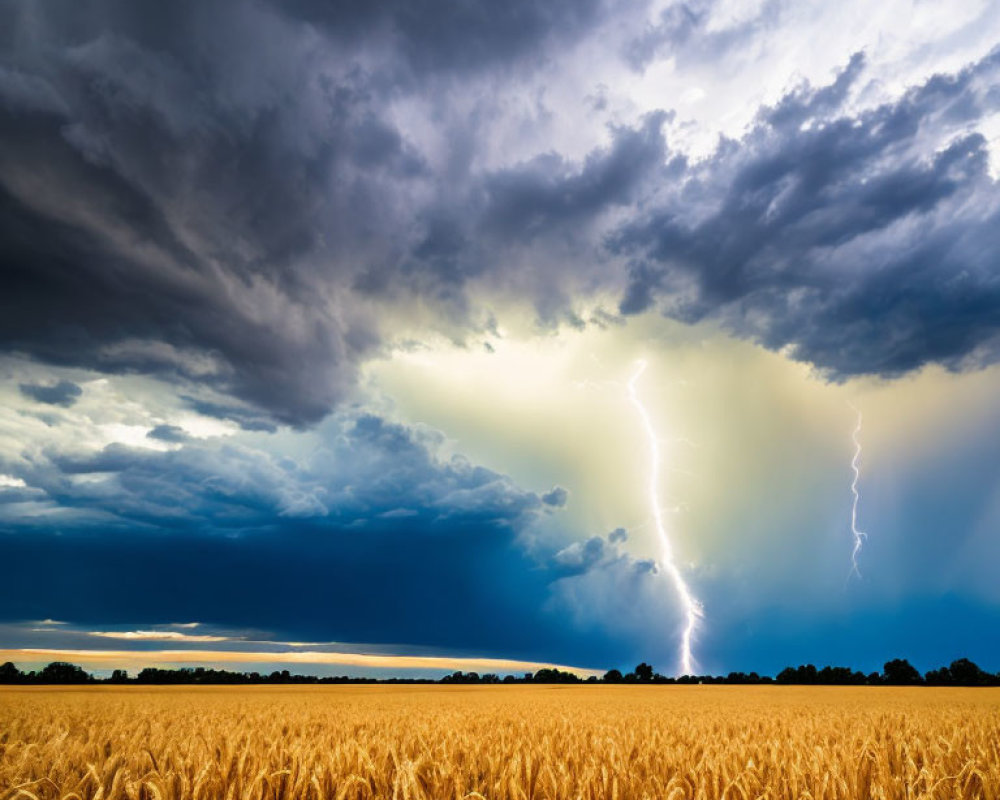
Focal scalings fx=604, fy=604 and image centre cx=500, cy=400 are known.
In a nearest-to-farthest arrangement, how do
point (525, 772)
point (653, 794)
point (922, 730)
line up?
point (653, 794), point (525, 772), point (922, 730)

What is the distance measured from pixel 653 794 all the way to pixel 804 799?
36.9 inches

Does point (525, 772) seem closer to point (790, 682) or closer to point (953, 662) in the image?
point (790, 682)

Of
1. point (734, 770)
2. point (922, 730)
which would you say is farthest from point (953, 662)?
point (734, 770)

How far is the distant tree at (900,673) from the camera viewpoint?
3799 inches

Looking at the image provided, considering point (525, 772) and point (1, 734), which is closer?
point (525, 772)

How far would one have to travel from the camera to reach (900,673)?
98750mm

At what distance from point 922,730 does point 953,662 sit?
125092 millimetres

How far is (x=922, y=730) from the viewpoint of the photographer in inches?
368

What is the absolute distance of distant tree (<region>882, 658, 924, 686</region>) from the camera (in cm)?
9650

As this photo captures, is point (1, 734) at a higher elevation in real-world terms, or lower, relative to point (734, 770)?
lower

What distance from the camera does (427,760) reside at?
4645 mm

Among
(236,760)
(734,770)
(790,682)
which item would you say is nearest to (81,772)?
(236,760)

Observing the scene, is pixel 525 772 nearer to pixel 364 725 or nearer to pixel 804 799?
pixel 804 799

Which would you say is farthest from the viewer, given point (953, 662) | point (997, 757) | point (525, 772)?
point (953, 662)
